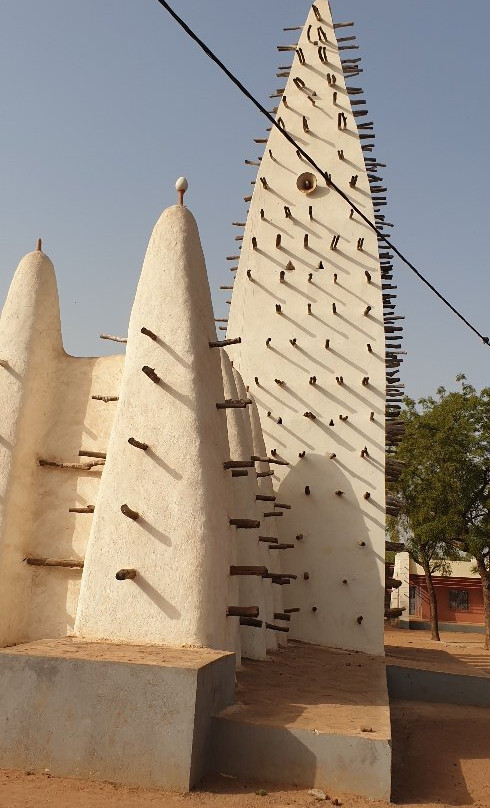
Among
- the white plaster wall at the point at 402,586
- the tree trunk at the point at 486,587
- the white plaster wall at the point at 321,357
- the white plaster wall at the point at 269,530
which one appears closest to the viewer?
the white plaster wall at the point at 269,530

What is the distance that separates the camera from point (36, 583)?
31.4 ft

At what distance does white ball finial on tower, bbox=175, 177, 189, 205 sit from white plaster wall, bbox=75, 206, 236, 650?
21.0 inches

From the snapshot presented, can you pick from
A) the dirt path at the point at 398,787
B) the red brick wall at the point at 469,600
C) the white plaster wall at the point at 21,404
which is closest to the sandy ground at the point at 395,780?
the dirt path at the point at 398,787

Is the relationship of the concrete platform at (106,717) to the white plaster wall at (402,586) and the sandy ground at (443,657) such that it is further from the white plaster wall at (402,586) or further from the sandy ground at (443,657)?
the white plaster wall at (402,586)

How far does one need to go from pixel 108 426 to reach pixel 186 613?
133 inches

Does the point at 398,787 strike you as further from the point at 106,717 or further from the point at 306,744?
the point at 106,717

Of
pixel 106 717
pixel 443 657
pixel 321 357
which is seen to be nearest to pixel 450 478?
pixel 443 657

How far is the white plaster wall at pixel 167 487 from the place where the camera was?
7.87 m

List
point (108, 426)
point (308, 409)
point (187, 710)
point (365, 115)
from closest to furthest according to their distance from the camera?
1. point (187, 710)
2. point (108, 426)
3. point (308, 409)
4. point (365, 115)

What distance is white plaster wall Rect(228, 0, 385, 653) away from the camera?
15320 millimetres

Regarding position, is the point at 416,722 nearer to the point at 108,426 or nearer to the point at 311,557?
the point at 311,557

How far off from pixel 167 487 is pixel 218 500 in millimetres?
606

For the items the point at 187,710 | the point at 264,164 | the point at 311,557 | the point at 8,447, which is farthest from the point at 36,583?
the point at 264,164

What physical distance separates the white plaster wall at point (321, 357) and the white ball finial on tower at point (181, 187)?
7.37 m
